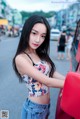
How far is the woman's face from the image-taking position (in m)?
2.02

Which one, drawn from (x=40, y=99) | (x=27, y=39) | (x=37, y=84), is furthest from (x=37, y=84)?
(x=27, y=39)

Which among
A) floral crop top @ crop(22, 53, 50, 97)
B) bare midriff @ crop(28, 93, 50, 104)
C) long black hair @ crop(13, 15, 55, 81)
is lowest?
bare midriff @ crop(28, 93, 50, 104)

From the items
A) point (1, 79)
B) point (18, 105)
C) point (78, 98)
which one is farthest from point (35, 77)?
point (1, 79)

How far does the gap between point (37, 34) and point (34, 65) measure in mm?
222

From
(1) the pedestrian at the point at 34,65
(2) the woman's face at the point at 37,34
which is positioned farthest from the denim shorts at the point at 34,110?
(2) the woman's face at the point at 37,34

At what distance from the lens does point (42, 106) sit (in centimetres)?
212

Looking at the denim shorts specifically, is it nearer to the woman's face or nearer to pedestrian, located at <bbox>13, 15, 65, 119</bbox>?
pedestrian, located at <bbox>13, 15, 65, 119</bbox>

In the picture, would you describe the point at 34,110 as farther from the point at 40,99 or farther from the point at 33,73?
the point at 33,73

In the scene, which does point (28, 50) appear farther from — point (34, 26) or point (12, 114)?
point (12, 114)

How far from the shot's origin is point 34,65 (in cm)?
207

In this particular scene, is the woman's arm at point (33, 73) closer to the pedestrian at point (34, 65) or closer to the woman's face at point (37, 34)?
the pedestrian at point (34, 65)

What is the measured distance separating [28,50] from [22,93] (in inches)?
146

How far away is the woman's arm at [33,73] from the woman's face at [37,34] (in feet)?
0.43

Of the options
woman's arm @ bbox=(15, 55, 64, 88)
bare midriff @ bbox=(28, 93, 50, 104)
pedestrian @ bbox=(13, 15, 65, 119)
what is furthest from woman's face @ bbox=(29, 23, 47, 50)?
bare midriff @ bbox=(28, 93, 50, 104)
